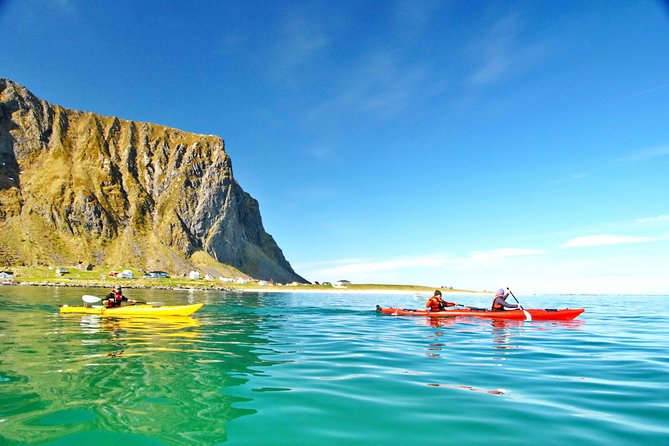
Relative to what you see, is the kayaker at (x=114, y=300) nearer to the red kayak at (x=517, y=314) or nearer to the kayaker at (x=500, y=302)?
the red kayak at (x=517, y=314)

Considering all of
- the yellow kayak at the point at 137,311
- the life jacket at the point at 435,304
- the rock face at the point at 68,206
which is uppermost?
the rock face at the point at 68,206

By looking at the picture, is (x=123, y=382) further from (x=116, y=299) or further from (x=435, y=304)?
(x=435, y=304)

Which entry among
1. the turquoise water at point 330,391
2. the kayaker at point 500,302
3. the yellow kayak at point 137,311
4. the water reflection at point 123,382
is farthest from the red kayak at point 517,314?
the yellow kayak at point 137,311

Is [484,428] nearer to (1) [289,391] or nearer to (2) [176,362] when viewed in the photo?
(1) [289,391]

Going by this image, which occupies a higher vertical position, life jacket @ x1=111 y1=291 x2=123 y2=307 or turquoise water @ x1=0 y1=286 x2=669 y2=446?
life jacket @ x1=111 y1=291 x2=123 y2=307

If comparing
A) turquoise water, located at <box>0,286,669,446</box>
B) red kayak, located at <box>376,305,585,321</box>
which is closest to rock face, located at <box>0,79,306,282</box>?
red kayak, located at <box>376,305,585,321</box>

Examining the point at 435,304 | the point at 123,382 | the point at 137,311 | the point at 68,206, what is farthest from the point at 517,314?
the point at 68,206

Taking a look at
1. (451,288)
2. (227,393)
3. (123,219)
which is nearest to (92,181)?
(123,219)

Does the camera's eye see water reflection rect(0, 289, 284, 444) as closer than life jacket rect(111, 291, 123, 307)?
Yes

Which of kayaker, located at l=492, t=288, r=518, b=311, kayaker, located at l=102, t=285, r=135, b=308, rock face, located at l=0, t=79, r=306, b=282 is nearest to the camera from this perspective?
kayaker, located at l=492, t=288, r=518, b=311

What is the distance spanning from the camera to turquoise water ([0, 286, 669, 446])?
22.8ft

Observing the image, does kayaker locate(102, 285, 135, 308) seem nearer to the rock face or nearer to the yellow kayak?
the yellow kayak

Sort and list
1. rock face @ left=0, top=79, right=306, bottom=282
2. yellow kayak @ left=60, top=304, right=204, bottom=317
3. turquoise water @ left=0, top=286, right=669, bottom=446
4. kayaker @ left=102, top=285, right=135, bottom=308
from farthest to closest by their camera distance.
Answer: rock face @ left=0, top=79, right=306, bottom=282, kayaker @ left=102, top=285, right=135, bottom=308, yellow kayak @ left=60, top=304, right=204, bottom=317, turquoise water @ left=0, top=286, right=669, bottom=446

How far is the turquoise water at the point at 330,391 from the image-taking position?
22.8ft
